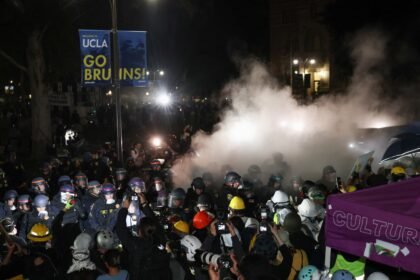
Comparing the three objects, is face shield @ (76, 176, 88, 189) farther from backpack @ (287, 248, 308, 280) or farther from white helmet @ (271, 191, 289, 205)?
backpack @ (287, 248, 308, 280)

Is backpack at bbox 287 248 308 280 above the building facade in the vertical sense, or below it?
below

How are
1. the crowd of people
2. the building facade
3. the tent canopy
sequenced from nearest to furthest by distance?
the tent canopy, the crowd of people, the building facade

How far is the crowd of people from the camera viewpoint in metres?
5.17

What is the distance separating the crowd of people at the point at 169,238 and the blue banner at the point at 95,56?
442 centimetres

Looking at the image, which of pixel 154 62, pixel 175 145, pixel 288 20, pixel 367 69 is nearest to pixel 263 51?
pixel 288 20

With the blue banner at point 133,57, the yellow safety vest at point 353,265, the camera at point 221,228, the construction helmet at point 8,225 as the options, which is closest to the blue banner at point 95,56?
the blue banner at point 133,57

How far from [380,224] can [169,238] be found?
Result: 2.70 m

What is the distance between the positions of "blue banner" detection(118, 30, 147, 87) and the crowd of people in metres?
4.92

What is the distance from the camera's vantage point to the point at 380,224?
4.63 metres

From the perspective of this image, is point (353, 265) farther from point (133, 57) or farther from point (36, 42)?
point (36, 42)

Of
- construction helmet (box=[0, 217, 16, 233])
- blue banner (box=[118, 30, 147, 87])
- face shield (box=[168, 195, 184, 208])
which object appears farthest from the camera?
blue banner (box=[118, 30, 147, 87])

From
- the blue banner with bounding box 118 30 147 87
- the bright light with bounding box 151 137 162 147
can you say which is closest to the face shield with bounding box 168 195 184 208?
the blue banner with bounding box 118 30 147 87

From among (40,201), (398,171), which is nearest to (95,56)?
(40,201)

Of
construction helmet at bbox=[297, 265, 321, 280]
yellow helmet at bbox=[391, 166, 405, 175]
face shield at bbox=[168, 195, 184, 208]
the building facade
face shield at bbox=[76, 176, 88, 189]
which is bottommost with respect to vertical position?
face shield at bbox=[76, 176, 88, 189]
